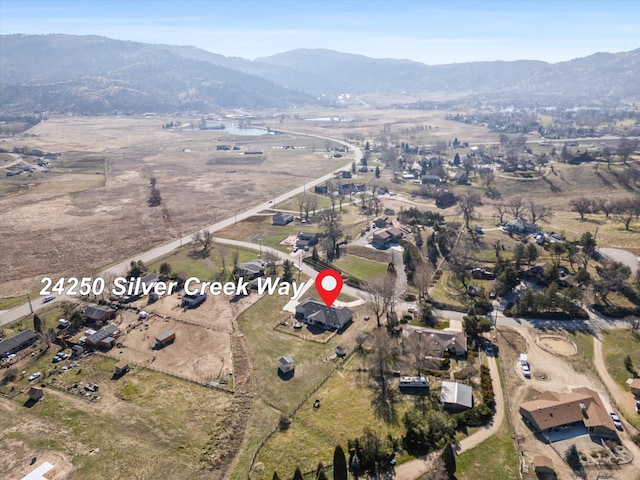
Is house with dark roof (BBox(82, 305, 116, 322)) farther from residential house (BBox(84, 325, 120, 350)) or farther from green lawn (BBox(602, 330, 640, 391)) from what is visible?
green lawn (BBox(602, 330, 640, 391))

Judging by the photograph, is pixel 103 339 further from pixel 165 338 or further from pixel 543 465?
pixel 543 465

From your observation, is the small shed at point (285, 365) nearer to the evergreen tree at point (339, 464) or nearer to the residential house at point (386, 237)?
the evergreen tree at point (339, 464)

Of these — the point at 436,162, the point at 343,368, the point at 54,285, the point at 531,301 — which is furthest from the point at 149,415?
the point at 436,162

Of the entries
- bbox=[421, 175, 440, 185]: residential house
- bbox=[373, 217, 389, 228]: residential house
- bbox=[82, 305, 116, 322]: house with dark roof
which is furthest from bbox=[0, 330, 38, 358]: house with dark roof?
bbox=[421, 175, 440, 185]: residential house

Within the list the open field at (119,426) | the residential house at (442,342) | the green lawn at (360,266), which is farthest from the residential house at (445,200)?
the open field at (119,426)

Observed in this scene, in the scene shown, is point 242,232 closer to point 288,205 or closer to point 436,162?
point 288,205
